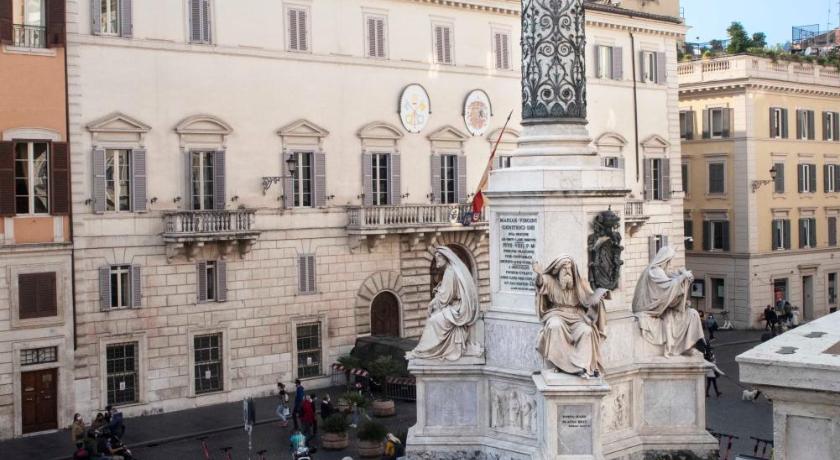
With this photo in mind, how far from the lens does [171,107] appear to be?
102ft

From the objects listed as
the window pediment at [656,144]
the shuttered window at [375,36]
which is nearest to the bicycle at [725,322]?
the window pediment at [656,144]

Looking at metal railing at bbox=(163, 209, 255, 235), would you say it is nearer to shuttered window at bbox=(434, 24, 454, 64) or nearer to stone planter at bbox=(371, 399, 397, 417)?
stone planter at bbox=(371, 399, 397, 417)

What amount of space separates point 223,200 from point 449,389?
603 inches

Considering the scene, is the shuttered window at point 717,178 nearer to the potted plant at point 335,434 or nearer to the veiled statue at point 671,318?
the potted plant at point 335,434

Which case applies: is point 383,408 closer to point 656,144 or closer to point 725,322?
point 656,144

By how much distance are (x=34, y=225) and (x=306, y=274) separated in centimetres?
870

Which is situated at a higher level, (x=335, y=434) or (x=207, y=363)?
(x=207, y=363)

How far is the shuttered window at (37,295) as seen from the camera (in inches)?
1104

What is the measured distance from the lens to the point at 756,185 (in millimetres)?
50750

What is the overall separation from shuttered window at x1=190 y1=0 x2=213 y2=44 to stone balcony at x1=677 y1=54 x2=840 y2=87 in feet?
91.6

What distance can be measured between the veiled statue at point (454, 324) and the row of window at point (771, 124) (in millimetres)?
35884

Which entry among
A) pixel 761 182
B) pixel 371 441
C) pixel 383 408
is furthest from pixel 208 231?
pixel 761 182

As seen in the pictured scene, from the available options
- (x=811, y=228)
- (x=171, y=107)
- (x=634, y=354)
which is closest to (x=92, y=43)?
(x=171, y=107)

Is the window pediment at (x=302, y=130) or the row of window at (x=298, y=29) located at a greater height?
the row of window at (x=298, y=29)
